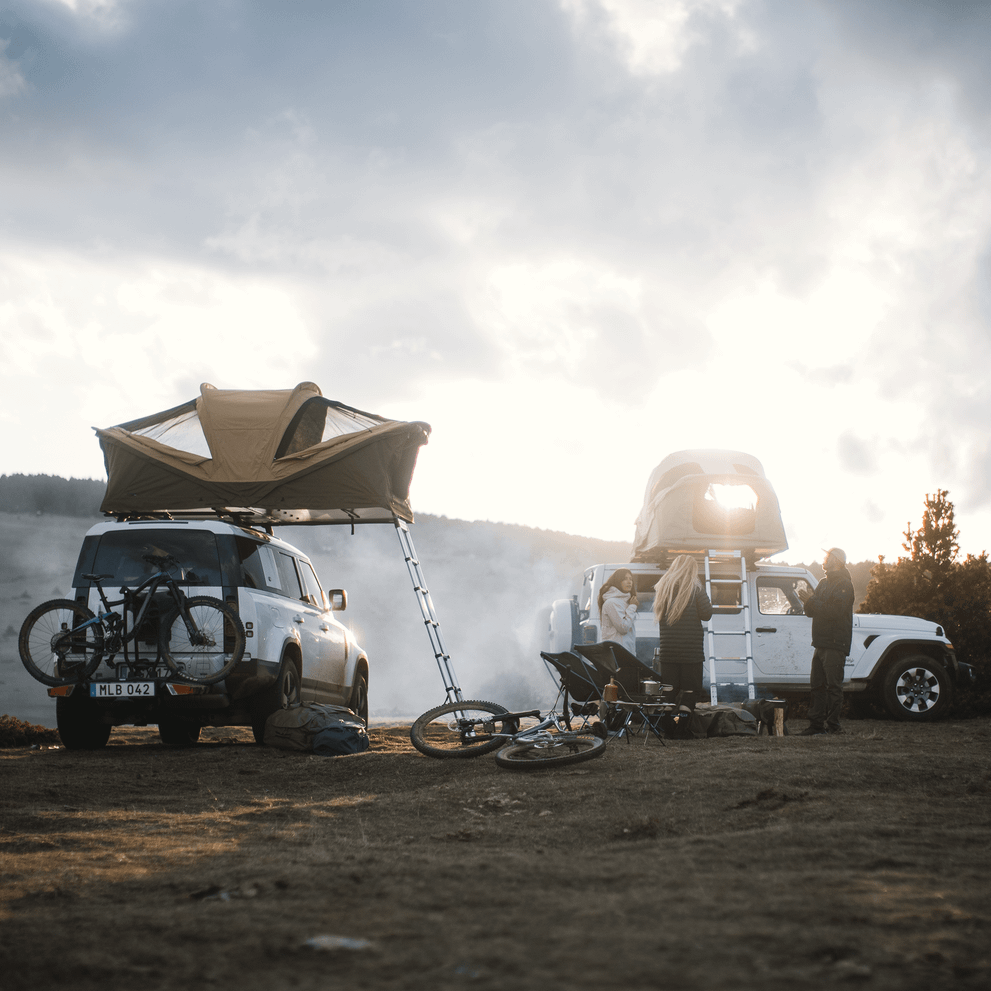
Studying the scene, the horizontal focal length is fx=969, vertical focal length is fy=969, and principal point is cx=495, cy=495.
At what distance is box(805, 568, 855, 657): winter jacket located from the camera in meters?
9.45

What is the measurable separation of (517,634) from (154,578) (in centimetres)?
2795

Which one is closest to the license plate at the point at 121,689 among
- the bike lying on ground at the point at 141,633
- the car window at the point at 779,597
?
the bike lying on ground at the point at 141,633

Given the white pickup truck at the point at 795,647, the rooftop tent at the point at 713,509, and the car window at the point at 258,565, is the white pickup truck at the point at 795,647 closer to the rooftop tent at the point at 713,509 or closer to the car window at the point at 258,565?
the rooftop tent at the point at 713,509

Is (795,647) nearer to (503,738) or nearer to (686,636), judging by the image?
(686,636)

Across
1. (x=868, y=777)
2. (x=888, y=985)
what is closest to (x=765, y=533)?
(x=868, y=777)

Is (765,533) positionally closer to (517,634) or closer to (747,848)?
(747,848)

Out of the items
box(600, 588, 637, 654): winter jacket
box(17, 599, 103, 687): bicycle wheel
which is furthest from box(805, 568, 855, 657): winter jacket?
box(17, 599, 103, 687): bicycle wheel

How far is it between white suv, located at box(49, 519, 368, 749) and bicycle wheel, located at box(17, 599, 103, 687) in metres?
0.12

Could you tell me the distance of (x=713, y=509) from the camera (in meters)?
12.4

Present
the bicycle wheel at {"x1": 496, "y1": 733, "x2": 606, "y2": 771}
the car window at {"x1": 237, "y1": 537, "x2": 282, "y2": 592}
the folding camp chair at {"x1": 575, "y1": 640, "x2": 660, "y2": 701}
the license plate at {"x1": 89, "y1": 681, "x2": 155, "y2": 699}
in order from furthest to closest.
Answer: the folding camp chair at {"x1": 575, "y1": 640, "x2": 660, "y2": 701}, the car window at {"x1": 237, "y1": 537, "x2": 282, "y2": 592}, the license plate at {"x1": 89, "y1": 681, "x2": 155, "y2": 699}, the bicycle wheel at {"x1": 496, "y1": 733, "x2": 606, "y2": 771}

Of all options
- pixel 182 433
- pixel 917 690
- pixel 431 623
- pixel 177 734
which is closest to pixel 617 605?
pixel 431 623

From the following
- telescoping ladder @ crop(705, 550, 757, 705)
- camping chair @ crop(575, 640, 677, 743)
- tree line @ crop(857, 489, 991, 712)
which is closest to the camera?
Answer: camping chair @ crop(575, 640, 677, 743)

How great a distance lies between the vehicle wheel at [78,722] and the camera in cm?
879

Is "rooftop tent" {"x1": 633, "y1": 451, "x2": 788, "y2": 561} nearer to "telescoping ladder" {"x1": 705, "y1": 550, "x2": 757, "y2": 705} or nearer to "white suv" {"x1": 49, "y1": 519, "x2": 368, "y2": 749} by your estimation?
"telescoping ladder" {"x1": 705, "y1": 550, "x2": 757, "y2": 705}
